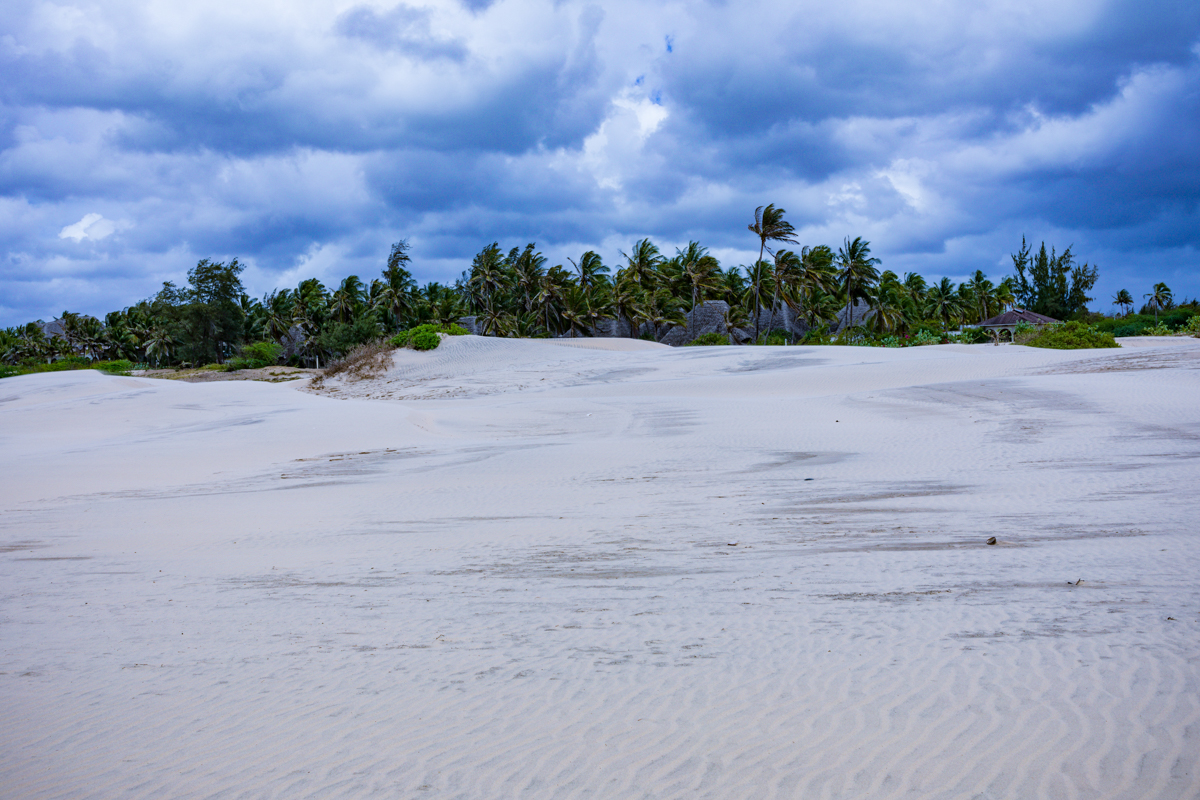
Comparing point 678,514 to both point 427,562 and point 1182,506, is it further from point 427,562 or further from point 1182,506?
point 1182,506

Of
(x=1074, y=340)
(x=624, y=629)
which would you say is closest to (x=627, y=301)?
(x=1074, y=340)

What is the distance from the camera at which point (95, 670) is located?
385 cm

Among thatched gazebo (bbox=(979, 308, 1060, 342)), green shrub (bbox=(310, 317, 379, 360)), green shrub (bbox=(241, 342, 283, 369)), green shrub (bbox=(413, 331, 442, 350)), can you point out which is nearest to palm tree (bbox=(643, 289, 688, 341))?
green shrub (bbox=(310, 317, 379, 360))

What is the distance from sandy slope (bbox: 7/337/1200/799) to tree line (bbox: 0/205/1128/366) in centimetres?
4556

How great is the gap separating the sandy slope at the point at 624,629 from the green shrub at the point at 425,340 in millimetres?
27075

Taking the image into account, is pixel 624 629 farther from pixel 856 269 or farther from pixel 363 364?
pixel 856 269

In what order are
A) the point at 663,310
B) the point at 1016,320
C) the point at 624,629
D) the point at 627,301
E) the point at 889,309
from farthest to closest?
1. the point at 889,309
2. the point at 663,310
3. the point at 627,301
4. the point at 1016,320
5. the point at 624,629

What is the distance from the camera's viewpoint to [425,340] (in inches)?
1527

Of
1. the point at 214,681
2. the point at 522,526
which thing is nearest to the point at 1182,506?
the point at 522,526

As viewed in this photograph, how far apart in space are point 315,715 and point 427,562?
286 cm

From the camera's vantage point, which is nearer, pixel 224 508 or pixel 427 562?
pixel 427 562

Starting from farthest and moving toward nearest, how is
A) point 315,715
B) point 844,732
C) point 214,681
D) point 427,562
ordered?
point 427,562, point 214,681, point 315,715, point 844,732

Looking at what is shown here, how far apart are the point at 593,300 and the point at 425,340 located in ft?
77.0

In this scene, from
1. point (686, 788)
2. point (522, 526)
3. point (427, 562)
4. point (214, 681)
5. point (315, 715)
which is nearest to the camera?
point (686, 788)
